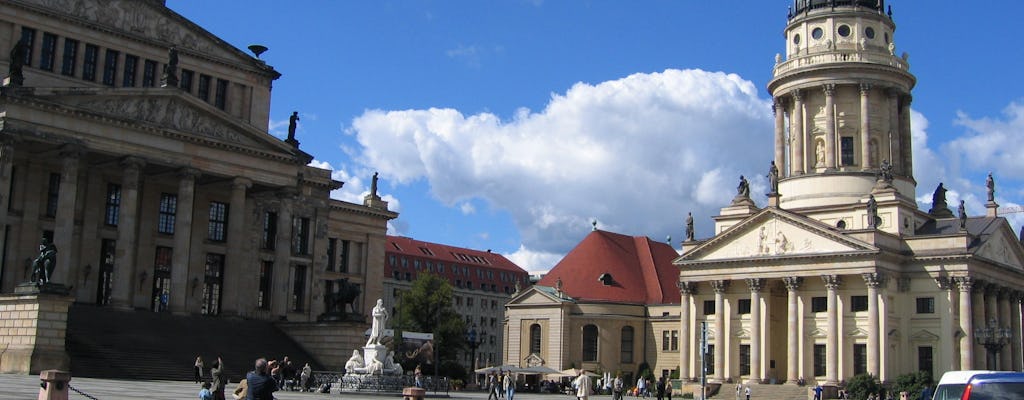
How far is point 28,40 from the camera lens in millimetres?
53312

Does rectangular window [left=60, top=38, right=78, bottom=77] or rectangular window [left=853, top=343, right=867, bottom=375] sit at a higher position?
rectangular window [left=60, top=38, right=78, bottom=77]

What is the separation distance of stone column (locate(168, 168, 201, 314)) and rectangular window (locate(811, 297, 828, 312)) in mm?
41775

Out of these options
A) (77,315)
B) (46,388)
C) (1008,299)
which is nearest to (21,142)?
(77,315)

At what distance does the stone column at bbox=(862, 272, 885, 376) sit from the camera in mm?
70312

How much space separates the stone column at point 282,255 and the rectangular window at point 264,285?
2.16 metres

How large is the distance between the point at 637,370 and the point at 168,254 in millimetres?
43876

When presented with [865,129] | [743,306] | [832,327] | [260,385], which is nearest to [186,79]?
[743,306]

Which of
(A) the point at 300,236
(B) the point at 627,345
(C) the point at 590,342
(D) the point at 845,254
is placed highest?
(D) the point at 845,254

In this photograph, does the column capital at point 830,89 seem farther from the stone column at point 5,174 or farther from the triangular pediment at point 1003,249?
the stone column at point 5,174

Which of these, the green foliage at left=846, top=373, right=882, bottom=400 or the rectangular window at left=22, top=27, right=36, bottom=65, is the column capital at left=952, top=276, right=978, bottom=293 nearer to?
the green foliage at left=846, top=373, right=882, bottom=400

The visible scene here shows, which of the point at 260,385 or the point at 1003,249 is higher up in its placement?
the point at 1003,249

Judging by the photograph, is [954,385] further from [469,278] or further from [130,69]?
[469,278]

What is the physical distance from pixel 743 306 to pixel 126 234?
44.1 meters

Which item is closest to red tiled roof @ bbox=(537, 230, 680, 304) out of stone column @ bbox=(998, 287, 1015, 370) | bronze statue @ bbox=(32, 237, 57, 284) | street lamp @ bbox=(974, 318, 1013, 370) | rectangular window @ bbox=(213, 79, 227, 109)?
stone column @ bbox=(998, 287, 1015, 370)
